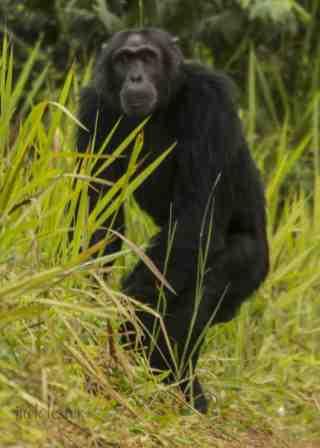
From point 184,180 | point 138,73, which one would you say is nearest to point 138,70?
point 138,73

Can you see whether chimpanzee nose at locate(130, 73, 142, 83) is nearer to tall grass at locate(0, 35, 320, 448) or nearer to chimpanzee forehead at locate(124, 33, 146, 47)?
chimpanzee forehead at locate(124, 33, 146, 47)

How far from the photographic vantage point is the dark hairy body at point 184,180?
192 inches

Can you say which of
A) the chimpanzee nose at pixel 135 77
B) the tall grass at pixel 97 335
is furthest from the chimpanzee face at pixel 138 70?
the tall grass at pixel 97 335

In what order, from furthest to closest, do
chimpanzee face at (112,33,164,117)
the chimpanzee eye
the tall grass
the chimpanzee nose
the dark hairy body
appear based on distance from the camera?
the chimpanzee eye < the chimpanzee nose < chimpanzee face at (112,33,164,117) < the dark hairy body < the tall grass

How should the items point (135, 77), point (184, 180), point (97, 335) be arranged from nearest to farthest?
1. point (97, 335)
2. point (184, 180)
3. point (135, 77)

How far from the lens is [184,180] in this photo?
4938mm

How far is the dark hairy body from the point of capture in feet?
16.0

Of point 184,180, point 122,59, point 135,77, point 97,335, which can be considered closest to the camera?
point 97,335

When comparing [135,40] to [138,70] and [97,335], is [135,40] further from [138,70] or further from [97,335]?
[97,335]

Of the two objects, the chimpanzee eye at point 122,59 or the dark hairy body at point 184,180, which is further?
the chimpanzee eye at point 122,59

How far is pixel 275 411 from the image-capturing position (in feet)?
15.5

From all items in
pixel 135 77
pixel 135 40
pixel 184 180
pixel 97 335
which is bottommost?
pixel 97 335

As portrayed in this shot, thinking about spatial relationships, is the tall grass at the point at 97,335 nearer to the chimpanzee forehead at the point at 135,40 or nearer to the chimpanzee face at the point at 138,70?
the chimpanzee face at the point at 138,70

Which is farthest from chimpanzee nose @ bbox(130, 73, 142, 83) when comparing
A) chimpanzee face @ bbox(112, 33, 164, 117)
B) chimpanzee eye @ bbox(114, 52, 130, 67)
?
chimpanzee eye @ bbox(114, 52, 130, 67)
